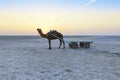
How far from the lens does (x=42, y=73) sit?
42.8 feet

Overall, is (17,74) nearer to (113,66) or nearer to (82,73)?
(82,73)

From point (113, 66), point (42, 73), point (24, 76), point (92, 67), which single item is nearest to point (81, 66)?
point (92, 67)

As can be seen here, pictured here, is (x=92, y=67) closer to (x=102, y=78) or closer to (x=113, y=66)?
(x=113, y=66)

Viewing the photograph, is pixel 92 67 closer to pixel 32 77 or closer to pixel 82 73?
pixel 82 73

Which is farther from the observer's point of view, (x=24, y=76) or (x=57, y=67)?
(x=57, y=67)

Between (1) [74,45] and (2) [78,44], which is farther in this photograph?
(2) [78,44]

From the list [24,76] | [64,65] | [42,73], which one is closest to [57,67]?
[64,65]

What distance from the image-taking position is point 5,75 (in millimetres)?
12609

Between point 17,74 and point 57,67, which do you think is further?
point 57,67

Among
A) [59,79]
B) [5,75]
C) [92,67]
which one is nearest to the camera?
[59,79]

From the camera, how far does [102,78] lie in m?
12.0

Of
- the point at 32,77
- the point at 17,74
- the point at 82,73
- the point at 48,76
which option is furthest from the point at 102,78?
the point at 17,74

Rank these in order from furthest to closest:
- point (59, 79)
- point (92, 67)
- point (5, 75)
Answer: point (92, 67) → point (5, 75) → point (59, 79)

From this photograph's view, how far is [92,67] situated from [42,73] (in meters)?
3.42
